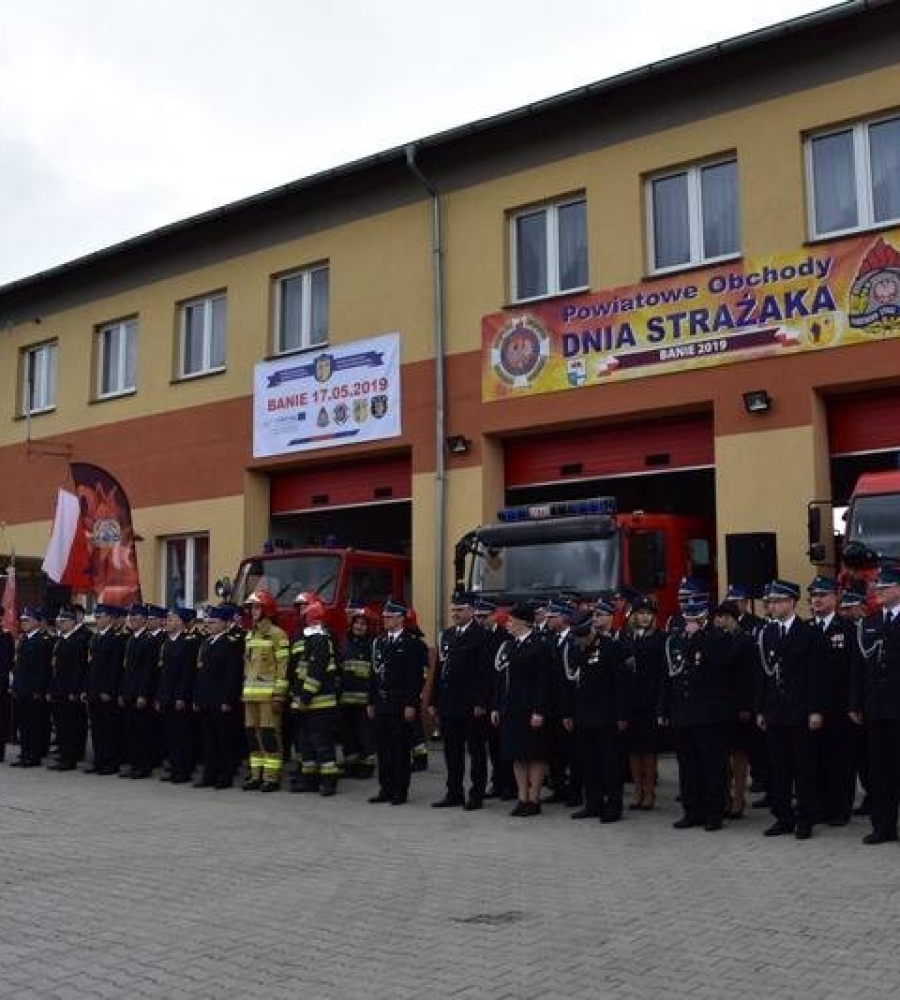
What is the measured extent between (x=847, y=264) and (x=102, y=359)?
13593 millimetres

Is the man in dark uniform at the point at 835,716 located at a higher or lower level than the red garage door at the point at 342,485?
lower

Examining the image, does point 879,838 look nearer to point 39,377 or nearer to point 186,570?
point 186,570

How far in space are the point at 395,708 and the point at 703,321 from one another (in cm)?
625

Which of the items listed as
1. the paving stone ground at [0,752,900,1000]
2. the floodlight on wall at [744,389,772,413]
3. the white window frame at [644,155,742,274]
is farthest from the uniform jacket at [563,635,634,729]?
the white window frame at [644,155,742,274]

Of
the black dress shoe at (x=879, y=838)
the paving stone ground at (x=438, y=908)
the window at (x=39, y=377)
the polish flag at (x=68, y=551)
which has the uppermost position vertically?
the window at (x=39, y=377)

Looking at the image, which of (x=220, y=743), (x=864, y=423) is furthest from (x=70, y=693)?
(x=864, y=423)

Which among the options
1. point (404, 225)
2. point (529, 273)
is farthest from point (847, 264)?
point (404, 225)

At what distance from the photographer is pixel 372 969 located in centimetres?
533

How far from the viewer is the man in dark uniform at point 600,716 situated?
9500 mm

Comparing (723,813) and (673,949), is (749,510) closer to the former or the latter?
(723,813)

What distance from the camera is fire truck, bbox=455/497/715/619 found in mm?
12258

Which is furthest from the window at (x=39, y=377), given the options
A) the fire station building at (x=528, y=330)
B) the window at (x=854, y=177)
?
the window at (x=854, y=177)

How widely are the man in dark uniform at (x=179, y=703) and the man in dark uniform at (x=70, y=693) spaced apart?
1509 mm

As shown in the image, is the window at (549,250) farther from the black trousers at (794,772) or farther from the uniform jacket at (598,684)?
the black trousers at (794,772)
